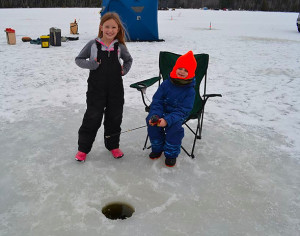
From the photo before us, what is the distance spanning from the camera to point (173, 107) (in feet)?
8.68

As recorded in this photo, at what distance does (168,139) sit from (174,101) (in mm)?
376

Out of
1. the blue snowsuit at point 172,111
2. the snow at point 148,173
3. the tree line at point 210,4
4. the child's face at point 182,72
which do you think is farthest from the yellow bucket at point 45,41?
the tree line at point 210,4

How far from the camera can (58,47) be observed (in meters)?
9.61

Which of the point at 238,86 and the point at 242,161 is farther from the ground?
the point at 238,86

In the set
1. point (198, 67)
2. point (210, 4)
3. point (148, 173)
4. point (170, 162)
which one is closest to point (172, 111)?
point (170, 162)

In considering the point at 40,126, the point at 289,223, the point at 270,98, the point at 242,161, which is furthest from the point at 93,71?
the point at 270,98

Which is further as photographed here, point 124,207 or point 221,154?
point 221,154

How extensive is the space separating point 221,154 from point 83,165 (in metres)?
1.47

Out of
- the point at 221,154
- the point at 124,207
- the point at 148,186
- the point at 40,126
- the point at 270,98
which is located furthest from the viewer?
the point at 270,98

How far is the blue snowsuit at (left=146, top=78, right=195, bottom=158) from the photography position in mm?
2566

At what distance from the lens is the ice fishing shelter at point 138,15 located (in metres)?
10.5

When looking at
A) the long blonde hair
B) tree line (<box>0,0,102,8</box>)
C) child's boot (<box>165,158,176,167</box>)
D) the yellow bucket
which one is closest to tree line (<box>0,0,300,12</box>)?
tree line (<box>0,0,102,8</box>)

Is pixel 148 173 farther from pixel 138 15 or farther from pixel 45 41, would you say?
pixel 138 15

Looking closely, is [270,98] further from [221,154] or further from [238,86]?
[221,154]
